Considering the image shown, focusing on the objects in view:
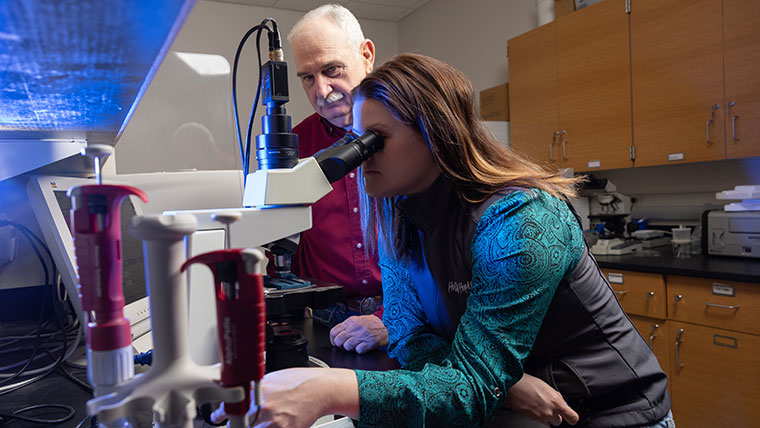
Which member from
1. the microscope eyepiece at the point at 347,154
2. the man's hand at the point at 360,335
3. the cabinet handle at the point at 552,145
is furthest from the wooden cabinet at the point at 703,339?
the microscope eyepiece at the point at 347,154

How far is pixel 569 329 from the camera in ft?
3.05

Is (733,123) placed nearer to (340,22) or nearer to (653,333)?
(653,333)

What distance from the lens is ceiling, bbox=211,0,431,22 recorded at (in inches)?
168

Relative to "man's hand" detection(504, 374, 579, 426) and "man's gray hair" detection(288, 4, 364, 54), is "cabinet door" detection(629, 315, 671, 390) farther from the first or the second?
"man's gray hair" detection(288, 4, 364, 54)

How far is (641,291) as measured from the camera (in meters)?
2.38

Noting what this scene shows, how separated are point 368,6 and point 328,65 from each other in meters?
3.13

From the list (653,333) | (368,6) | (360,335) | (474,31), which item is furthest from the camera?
(368,6)

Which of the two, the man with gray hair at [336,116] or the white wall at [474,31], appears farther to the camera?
the white wall at [474,31]

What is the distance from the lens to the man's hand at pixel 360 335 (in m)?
1.10

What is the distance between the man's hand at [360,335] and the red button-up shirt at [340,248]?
0.48 meters

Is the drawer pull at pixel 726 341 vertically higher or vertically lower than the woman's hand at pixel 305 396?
lower

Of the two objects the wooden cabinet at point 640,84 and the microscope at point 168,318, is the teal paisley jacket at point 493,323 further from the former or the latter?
the wooden cabinet at point 640,84

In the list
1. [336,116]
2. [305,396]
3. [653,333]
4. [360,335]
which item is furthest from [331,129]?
[653,333]

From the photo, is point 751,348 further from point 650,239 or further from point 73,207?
point 73,207
